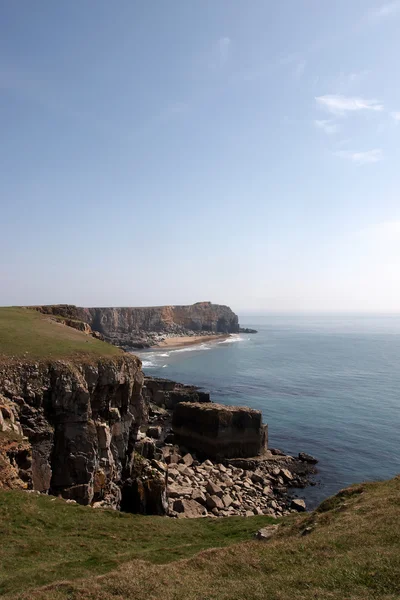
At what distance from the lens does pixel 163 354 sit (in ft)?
415

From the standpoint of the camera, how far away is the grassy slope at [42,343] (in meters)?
25.1

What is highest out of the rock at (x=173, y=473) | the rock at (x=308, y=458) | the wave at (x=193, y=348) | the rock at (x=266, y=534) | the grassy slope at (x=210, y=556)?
the grassy slope at (x=210, y=556)

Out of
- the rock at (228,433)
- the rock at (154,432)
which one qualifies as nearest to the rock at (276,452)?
the rock at (228,433)

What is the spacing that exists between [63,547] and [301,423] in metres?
45.0

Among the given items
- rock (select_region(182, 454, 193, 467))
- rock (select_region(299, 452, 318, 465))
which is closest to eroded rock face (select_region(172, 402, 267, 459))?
rock (select_region(182, 454, 193, 467))

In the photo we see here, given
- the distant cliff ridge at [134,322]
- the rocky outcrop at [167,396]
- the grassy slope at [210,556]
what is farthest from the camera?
the distant cliff ridge at [134,322]

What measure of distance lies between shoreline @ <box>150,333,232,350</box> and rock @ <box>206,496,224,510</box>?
112 m

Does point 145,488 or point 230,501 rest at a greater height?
point 145,488

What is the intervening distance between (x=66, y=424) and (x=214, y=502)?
1333 cm

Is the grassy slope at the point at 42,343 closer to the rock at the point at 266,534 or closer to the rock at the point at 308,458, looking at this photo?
the rock at the point at 266,534

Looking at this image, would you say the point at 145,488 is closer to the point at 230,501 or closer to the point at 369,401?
the point at 230,501

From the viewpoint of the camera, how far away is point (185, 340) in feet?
547

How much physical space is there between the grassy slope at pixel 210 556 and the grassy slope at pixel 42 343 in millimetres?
8947

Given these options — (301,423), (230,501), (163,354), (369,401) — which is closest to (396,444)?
(301,423)
